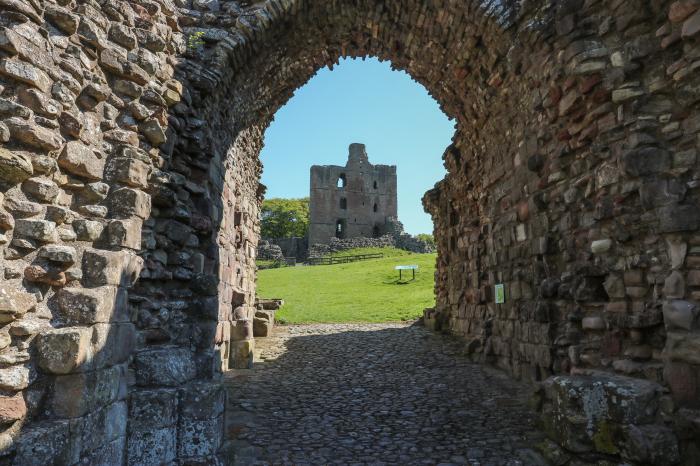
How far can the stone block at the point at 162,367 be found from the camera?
3.81 m

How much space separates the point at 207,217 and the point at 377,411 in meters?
2.96

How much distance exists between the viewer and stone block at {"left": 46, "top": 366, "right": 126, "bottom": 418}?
10.1 ft

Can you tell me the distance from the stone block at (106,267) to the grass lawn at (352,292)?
1079 centimetres

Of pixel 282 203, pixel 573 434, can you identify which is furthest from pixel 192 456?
pixel 282 203

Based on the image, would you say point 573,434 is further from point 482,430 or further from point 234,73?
point 234,73

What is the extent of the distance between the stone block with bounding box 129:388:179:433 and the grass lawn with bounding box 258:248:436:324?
34.4 feet

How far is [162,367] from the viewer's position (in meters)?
3.88

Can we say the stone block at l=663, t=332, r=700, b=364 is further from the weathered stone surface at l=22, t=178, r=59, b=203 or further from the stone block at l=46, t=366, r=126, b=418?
the weathered stone surface at l=22, t=178, r=59, b=203

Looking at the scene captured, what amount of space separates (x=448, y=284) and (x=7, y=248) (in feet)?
30.5

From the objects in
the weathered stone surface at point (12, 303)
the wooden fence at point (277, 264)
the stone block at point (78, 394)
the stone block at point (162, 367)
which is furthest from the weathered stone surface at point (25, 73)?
the wooden fence at point (277, 264)

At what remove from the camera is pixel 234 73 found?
5.75m

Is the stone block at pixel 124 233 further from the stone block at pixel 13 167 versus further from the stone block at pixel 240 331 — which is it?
the stone block at pixel 240 331

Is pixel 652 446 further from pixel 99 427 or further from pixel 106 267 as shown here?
pixel 106 267

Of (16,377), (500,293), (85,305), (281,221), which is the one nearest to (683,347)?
(500,293)
